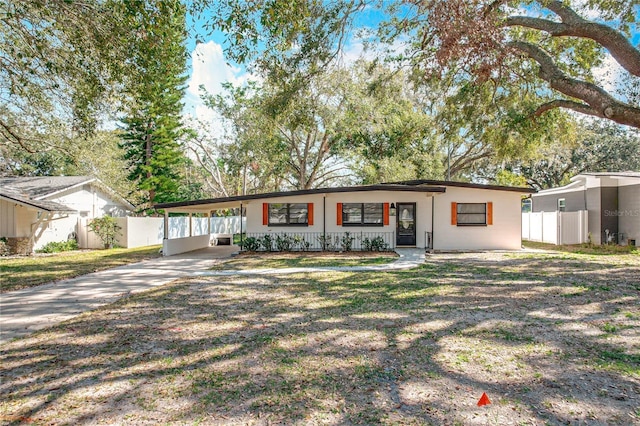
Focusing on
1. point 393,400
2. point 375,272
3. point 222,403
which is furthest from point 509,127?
Result: point 222,403

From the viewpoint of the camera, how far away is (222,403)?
293cm

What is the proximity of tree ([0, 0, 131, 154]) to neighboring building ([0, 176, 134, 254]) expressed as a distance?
6.01 metres

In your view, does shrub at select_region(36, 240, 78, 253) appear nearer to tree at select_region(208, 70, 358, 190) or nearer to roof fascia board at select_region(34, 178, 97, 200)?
roof fascia board at select_region(34, 178, 97, 200)

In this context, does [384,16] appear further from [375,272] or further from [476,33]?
[375,272]

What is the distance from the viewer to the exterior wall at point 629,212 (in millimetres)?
14680

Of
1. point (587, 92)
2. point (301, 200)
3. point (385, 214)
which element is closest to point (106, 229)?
point (301, 200)

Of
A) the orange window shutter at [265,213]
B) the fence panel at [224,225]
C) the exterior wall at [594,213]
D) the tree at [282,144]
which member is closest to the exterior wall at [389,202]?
the orange window shutter at [265,213]

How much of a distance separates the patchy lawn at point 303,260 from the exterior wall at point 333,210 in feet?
4.18

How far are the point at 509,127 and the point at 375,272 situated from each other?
6532mm

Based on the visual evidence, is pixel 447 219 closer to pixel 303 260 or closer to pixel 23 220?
pixel 303 260

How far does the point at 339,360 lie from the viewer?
3785mm

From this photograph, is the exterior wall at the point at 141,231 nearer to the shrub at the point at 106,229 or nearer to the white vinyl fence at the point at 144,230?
the white vinyl fence at the point at 144,230

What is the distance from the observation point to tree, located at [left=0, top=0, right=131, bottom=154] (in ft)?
21.6

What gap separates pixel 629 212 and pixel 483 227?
20.6 feet
